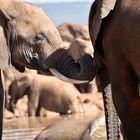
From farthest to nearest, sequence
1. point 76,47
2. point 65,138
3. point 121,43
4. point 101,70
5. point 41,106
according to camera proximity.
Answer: point 76,47 < point 41,106 < point 65,138 < point 101,70 < point 121,43

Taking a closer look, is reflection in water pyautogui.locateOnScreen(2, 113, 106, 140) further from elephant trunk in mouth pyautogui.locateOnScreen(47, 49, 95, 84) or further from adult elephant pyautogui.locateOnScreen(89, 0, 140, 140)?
adult elephant pyautogui.locateOnScreen(89, 0, 140, 140)

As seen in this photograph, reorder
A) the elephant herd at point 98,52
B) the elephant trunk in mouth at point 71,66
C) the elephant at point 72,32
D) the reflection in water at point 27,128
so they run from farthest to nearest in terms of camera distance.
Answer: the elephant at point 72,32, the reflection in water at point 27,128, the elephant trunk in mouth at point 71,66, the elephant herd at point 98,52

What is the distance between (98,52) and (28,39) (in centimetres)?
77

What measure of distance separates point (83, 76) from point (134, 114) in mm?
655

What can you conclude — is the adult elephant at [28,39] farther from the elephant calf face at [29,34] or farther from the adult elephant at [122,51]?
the adult elephant at [122,51]

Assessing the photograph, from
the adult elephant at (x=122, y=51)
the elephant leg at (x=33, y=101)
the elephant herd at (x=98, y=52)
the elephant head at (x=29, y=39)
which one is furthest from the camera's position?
the elephant leg at (x=33, y=101)

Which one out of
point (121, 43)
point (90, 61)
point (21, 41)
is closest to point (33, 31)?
point (21, 41)

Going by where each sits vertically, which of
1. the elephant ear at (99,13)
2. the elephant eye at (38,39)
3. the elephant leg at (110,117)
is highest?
the elephant ear at (99,13)

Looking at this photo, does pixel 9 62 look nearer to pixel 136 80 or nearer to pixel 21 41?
pixel 21 41

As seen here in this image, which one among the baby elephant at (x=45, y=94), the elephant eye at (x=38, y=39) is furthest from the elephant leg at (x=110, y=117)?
the baby elephant at (x=45, y=94)

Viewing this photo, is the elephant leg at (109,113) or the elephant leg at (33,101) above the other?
the elephant leg at (109,113)

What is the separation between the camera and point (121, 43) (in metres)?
6.86

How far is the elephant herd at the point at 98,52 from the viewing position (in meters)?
6.86

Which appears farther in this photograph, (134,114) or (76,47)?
(76,47)
